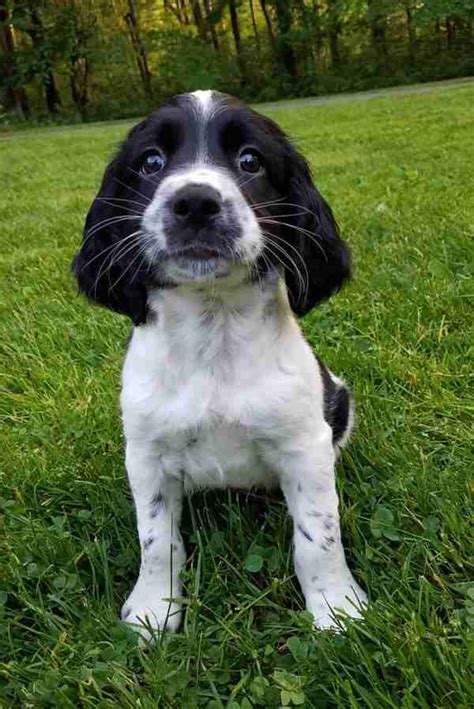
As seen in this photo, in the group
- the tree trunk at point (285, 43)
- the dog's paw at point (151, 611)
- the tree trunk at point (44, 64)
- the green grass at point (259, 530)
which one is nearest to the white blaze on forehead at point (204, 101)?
the green grass at point (259, 530)

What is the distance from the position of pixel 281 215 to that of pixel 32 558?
1.22m

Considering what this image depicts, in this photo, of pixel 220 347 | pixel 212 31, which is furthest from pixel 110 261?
pixel 212 31

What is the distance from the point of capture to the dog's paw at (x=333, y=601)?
6.68 feet

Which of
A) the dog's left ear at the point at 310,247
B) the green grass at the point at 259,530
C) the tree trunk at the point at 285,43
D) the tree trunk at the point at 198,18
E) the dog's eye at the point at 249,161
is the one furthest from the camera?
the tree trunk at the point at 198,18

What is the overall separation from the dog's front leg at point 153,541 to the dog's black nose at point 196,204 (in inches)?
25.4

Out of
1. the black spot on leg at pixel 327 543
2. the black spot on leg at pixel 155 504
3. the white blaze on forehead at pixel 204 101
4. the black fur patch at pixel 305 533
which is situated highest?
the white blaze on forehead at pixel 204 101

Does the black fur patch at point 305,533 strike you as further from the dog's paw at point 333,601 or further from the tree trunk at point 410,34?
the tree trunk at point 410,34

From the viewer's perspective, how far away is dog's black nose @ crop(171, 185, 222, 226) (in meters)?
1.85

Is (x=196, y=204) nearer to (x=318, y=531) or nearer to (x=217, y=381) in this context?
(x=217, y=381)

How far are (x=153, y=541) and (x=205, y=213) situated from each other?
93 centimetres

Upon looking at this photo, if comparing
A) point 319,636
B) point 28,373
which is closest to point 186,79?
point 28,373

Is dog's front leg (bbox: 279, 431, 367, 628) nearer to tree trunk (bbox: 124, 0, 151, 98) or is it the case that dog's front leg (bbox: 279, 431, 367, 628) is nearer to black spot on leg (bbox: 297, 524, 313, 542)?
black spot on leg (bbox: 297, 524, 313, 542)

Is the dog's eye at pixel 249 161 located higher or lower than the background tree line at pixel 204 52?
higher

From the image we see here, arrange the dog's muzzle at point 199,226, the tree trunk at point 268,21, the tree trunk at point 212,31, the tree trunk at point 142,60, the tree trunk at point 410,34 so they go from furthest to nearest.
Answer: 1. the tree trunk at point 212,31
2. the tree trunk at point 268,21
3. the tree trunk at point 142,60
4. the tree trunk at point 410,34
5. the dog's muzzle at point 199,226
